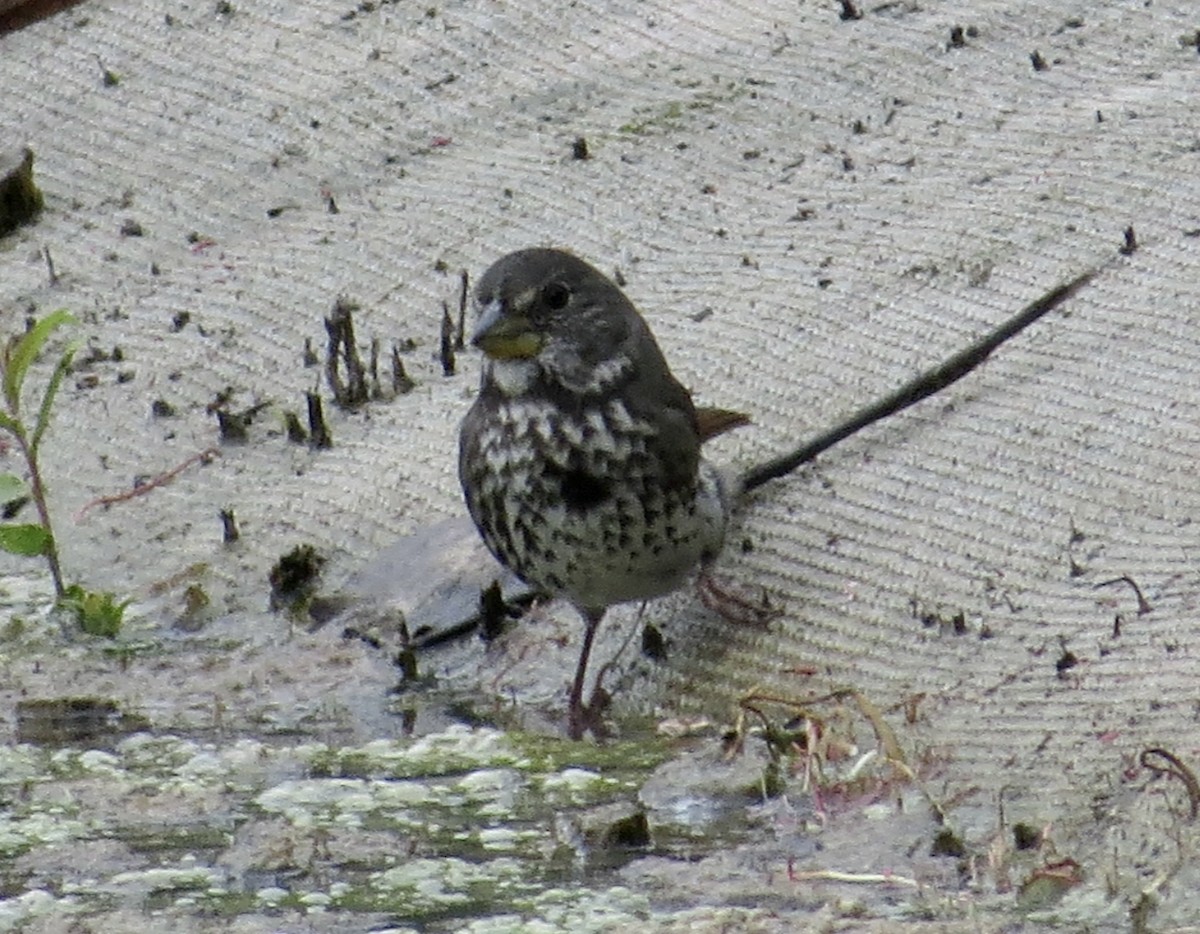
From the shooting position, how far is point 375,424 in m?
5.86

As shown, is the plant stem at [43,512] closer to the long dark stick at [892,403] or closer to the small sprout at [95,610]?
the small sprout at [95,610]

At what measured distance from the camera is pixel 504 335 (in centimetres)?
491

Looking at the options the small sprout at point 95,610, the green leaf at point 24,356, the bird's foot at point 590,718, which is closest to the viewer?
the bird's foot at point 590,718

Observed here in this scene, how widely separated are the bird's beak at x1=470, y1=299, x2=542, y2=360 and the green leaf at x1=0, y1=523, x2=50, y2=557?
1.03 meters

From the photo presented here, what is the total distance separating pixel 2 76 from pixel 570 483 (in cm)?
319

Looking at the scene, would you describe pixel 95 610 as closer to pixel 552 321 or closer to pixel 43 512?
pixel 43 512

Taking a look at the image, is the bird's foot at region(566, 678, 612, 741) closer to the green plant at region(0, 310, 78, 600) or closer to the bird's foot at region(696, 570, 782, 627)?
the bird's foot at region(696, 570, 782, 627)

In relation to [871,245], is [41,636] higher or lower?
lower

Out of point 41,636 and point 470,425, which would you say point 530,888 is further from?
point 41,636

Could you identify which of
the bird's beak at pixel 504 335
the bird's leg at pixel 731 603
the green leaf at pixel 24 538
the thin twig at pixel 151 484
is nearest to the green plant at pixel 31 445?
the green leaf at pixel 24 538

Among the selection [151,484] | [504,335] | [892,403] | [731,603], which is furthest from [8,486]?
[892,403]

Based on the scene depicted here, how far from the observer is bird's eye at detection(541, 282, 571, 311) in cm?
495

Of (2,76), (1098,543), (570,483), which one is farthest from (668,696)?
(2,76)

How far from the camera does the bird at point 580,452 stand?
4840 mm
